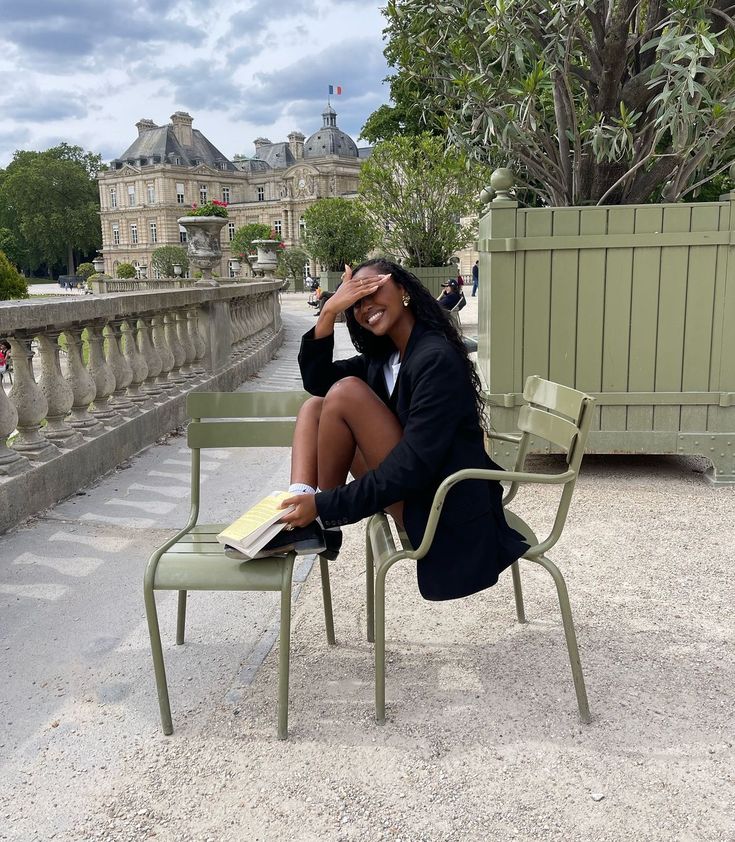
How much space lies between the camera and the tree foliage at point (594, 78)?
210 inches

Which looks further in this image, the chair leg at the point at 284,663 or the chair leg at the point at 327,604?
the chair leg at the point at 327,604

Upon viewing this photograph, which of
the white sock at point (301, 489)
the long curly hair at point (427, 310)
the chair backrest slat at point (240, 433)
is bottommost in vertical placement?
the white sock at point (301, 489)

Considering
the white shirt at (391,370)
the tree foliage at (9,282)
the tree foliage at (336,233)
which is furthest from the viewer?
the tree foliage at (336,233)

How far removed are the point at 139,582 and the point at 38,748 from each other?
4.22 ft

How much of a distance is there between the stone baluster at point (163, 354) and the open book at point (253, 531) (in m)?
4.56

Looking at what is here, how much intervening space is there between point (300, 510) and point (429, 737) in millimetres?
791

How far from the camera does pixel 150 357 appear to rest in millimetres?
6656

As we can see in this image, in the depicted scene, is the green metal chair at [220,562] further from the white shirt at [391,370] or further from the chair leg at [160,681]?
the white shirt at [391,370]

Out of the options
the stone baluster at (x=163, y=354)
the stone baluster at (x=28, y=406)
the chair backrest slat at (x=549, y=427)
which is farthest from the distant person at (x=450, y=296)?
the chair backrest slat at (x=549, y=427)

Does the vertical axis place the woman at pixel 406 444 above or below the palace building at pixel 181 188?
below

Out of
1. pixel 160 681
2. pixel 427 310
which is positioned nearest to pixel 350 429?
pixel 427 310

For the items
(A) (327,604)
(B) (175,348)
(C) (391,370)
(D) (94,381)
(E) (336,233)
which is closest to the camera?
(C) (391,370)

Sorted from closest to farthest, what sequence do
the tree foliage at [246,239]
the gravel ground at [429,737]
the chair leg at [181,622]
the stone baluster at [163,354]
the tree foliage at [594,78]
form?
the gravel ground at [429,737], the chair leg at [181,622], the tree foliage at [594,78], the stone baluster at [163,354], the tree foliage at [246,239]

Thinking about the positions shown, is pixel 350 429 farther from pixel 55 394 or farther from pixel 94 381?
pixel 94 381
